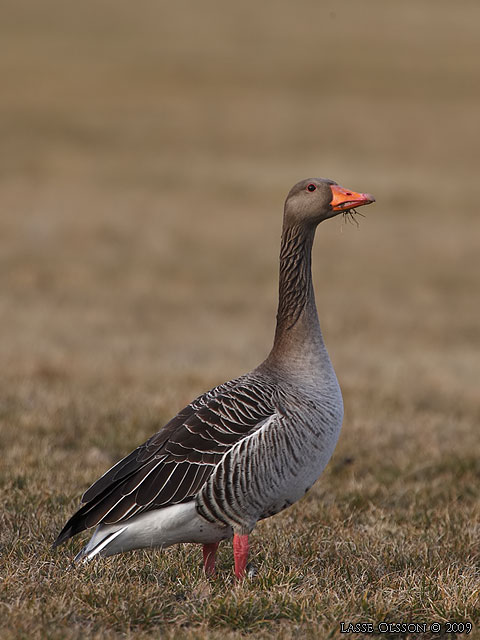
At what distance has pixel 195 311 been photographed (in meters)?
19.7

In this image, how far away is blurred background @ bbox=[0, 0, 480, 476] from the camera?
12.1m

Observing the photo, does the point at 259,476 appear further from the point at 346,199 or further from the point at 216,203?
the point at 216,203

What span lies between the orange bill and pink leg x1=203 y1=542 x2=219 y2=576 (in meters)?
2.36

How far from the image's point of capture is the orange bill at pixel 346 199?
5.64m

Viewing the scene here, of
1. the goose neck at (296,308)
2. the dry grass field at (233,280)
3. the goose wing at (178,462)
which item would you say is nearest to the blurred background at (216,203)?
the dry grass field at (233,280)

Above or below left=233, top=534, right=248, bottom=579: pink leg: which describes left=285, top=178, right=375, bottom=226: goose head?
above

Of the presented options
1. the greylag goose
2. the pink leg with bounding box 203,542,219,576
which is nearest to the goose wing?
the greylag goose

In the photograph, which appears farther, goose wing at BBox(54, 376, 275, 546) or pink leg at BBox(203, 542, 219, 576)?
pink leg at BBox(203, 542, 219, 576)

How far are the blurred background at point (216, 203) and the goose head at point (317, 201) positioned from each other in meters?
2.98

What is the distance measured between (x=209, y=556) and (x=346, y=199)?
2.50 metres

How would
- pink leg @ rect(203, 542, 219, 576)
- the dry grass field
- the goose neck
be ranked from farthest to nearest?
the goose neck, pink leg @ rect(203, 542, 219, 576), the dry grass field

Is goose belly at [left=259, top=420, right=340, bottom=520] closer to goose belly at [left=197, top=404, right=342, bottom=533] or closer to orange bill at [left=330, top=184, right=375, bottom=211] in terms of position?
goose belly at [left=197, top=404, right=342, bottom=533]

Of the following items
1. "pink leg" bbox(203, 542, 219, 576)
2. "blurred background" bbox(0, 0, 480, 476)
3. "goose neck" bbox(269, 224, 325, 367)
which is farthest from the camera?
"blurred background" bbox(0, 0, 480, 476)

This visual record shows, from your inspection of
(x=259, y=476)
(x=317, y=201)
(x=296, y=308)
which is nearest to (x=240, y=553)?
(x=259, y=476)
